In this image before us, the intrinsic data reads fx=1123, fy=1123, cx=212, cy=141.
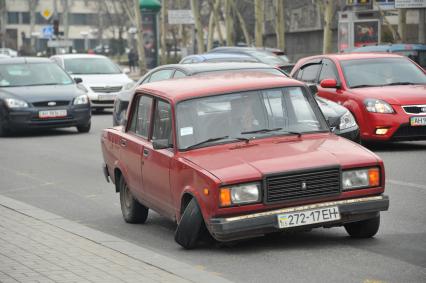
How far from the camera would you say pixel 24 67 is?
24.9 meters

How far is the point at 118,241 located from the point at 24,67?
52.9 feet

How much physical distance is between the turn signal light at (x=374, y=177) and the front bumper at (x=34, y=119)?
1512 centimetres

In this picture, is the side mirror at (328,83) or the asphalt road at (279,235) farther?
the side mirror at (328,83)

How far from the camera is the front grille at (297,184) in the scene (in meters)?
8.50

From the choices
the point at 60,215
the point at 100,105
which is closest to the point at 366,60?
the point at 60,215

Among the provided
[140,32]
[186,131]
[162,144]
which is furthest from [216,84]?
[140,32]

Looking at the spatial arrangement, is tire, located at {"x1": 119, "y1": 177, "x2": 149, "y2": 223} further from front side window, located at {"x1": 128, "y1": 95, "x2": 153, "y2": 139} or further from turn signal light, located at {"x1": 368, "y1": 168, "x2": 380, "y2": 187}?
turn signal light, located at {"x1": 368, "y1": 168, "x2": 380, "y2": 187}

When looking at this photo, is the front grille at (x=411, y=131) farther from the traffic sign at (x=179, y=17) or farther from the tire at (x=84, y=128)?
the traffic sign at (x=179, y=17)

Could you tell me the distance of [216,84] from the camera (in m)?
9.81

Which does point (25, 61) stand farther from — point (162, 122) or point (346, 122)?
point (162, 122)

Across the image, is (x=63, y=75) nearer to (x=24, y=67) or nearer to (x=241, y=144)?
(x=24, y=67)

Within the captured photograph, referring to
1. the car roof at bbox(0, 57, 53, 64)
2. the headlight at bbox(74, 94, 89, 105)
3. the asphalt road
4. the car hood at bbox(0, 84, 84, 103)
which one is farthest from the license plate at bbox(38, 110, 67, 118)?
the asphalt road

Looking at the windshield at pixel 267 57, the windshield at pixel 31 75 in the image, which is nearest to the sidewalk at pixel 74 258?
the windshield at pixel 31 75

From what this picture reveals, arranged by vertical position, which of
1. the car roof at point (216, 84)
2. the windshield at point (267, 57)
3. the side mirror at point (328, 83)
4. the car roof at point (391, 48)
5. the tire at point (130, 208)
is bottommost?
the windshield at point (267, 57)
